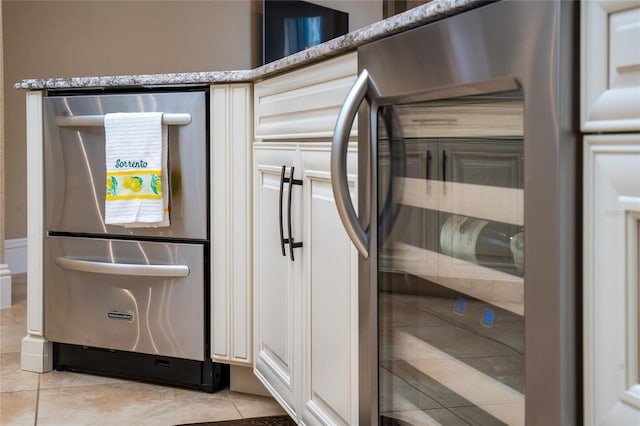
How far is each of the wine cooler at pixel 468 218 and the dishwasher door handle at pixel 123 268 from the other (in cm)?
104

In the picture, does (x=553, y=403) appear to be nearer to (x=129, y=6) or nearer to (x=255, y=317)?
(x=255, y=317)

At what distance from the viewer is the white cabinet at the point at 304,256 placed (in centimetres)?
146

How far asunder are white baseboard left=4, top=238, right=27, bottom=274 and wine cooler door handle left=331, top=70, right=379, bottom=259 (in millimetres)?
3639

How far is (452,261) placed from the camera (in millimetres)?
1033

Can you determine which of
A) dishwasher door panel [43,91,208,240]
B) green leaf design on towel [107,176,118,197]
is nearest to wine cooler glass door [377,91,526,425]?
dishwasher door panel [43,91,208,240]

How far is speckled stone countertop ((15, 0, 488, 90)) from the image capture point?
1010mm

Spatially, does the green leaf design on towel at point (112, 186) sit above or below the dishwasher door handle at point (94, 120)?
below

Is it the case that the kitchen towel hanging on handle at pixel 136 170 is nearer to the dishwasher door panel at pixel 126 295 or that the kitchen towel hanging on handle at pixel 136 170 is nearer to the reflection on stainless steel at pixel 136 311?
the dishwasher door panel at pixel 126 295

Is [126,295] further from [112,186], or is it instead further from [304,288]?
[304,288]

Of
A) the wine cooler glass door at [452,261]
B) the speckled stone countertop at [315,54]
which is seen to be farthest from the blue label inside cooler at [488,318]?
the speckled stone countertop at [315,54]

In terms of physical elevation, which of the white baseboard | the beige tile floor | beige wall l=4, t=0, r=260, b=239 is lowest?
the beige tile floor

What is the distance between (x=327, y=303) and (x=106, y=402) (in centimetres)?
99

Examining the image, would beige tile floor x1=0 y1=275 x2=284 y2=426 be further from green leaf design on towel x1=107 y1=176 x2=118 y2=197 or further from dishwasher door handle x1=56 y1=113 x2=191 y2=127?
dishwasher door handle x1=56 y1=113 x2=191 y2=127

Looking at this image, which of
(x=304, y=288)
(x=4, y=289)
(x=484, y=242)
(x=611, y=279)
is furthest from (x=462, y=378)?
(x=4, y=289)
